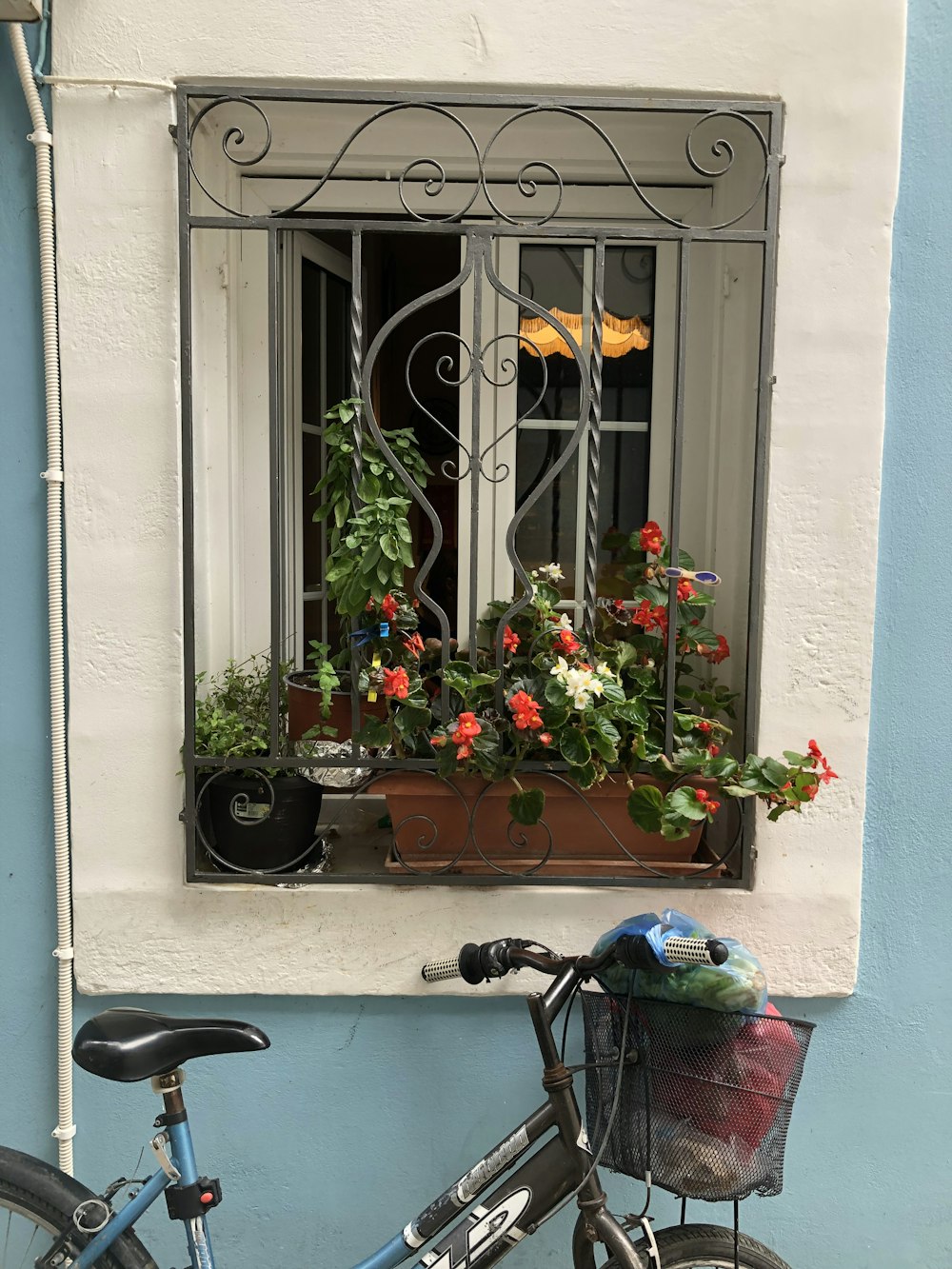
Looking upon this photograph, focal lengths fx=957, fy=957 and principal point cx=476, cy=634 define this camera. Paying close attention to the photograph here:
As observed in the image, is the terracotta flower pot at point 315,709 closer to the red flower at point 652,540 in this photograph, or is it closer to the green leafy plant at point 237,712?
the green leafy plant at point 237,712

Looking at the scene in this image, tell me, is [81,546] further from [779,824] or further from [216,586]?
[779,824]

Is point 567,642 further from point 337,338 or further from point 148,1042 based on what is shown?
point 337,338

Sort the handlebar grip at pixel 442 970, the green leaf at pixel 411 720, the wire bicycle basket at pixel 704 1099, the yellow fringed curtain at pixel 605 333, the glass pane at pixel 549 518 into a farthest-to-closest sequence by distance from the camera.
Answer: the glass pane at pixel 549 518 < the yellow fringed curtain at pixel 605 333 < the green leaf at pixel 411 720 < the handlebar grip at pixel 442 970 < the wire bicycle basket at pixel 704 1099

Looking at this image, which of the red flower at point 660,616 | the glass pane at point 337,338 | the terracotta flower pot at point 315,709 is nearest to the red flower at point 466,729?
the terracotta flower pot at point 315,709

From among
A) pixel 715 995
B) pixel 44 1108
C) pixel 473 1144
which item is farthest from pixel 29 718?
pixel 715 995

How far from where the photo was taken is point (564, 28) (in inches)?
83.3

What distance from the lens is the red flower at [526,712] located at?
2.05 meters

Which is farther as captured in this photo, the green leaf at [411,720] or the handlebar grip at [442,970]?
the green leaf at [411,720]

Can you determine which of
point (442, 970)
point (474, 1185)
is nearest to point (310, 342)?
point (442, 970)

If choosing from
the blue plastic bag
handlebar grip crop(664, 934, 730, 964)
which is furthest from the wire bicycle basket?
handlebar grip crop(664, 934, 730, 964)

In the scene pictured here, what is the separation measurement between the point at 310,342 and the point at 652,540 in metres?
1.24

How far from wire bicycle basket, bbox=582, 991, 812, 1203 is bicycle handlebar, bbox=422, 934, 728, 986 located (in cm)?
10

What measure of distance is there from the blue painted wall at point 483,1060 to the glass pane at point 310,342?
0.93 meters

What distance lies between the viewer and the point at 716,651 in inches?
92.3
